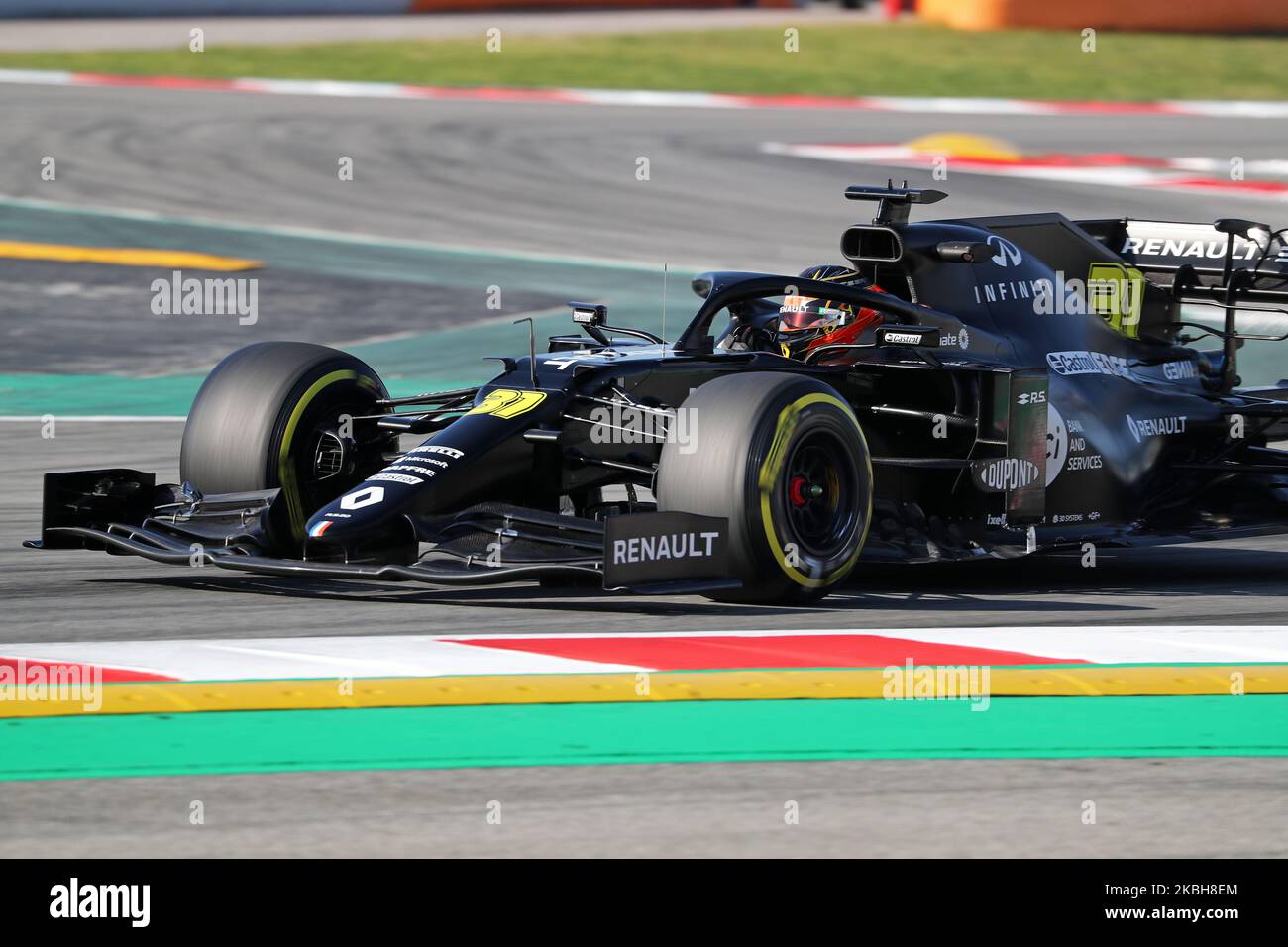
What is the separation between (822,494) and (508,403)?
1258 mm

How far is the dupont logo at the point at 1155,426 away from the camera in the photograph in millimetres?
9812

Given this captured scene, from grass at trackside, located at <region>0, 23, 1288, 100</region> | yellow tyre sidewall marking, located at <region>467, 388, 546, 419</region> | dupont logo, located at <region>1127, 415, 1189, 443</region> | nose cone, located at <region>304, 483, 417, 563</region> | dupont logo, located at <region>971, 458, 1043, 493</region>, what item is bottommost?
nose cone, located at <region>304, 483, 417, 563</region>

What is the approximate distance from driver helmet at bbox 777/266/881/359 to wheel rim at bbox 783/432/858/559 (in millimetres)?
1000

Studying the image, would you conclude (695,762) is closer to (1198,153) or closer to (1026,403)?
(1026,403)

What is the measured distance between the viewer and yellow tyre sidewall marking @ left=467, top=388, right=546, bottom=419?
859cm

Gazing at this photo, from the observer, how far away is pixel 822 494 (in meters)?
8.45

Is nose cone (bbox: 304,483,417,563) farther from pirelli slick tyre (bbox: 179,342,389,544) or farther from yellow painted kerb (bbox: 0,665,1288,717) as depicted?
yellow painted kerb (bbox: 0,665,1288,717)

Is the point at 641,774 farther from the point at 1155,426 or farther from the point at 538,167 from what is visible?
the point at 538,167

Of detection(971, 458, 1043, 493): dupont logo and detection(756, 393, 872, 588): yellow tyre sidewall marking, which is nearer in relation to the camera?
detection(756, 393, 872, 588): yellow tyre sidewall marking

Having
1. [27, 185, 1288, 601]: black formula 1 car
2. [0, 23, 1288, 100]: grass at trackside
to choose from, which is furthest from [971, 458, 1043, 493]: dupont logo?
[0, 23, 1288, 100]: grass at trackside

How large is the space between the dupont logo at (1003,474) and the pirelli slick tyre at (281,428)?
2.56m

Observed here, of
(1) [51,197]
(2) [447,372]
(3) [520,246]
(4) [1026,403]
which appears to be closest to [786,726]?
(4) [1026,403]

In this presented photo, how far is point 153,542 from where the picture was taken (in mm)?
8586

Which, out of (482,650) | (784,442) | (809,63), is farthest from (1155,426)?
(809,63)
